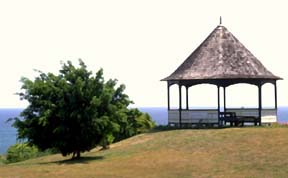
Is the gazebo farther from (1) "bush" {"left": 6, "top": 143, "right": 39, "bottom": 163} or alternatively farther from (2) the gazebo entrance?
(1) "bush" {"left": 6, "top": 143, "right": 39, "bottom": 163}

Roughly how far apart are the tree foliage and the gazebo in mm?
9589

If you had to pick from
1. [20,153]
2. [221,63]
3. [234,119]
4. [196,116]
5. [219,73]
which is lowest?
[20,153]

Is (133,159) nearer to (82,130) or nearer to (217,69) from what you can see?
(82,130)

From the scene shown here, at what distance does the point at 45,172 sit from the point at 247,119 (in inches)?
658

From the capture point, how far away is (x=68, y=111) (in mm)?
33719

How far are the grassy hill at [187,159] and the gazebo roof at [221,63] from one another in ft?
16.5

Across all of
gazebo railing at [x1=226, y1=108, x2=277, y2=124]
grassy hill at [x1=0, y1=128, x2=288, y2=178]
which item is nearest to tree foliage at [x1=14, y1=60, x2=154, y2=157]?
grassy hill at [x1=0, y1=128, x2=288, y2=178]

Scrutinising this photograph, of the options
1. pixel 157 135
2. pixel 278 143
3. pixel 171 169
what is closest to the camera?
pixel 171 169

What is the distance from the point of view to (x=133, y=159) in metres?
31.9

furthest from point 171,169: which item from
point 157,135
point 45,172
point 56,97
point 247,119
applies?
point 247,119

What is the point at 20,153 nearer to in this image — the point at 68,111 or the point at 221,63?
the point at 221,63

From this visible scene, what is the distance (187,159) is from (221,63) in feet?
44.3

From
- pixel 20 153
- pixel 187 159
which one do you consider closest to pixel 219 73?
pixel 187 159

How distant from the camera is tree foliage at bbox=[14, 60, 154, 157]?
33.6 metres
